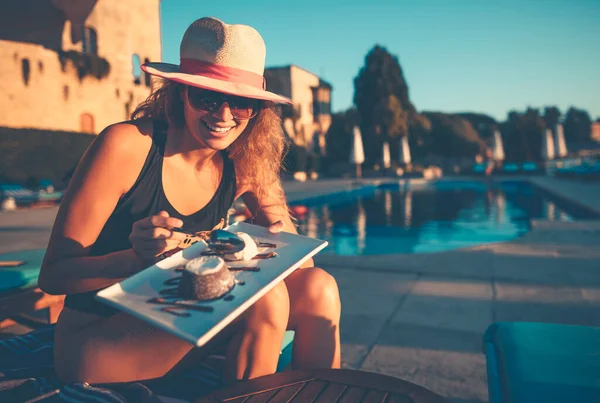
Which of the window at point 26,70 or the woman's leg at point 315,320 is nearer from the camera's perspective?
the woman's leg at point 315,320

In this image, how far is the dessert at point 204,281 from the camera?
3.75 feet

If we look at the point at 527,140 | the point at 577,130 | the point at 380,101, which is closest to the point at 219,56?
the point at 380,101

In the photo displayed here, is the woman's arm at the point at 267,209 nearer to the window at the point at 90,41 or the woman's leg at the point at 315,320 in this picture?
the woman's leg at the point at 315,320

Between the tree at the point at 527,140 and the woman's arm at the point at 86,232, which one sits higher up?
the tree at the point at 527,140

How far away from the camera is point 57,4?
8.56 ft

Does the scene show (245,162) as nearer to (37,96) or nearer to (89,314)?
(89,314)

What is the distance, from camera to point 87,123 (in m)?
22.7

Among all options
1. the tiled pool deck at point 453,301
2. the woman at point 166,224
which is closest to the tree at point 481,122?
the tiled pool deck at point 453,301

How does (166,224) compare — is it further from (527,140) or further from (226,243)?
(527,140)

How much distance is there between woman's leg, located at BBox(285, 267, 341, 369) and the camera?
5.02ft

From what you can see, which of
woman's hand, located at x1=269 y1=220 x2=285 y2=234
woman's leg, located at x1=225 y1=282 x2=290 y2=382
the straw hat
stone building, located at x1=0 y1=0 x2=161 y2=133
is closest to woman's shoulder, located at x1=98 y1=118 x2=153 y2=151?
the straw hat

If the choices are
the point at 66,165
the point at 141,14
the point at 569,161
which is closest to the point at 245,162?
the point at 66,165

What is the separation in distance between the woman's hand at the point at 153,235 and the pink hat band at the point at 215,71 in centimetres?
56

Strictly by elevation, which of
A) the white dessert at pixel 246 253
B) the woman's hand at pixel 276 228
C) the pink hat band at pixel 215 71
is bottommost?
the white dessert at pixel 246 253
